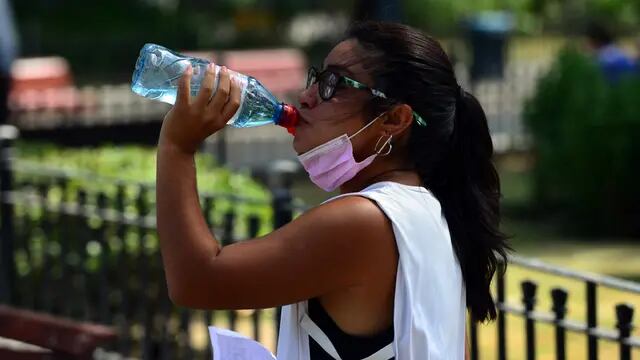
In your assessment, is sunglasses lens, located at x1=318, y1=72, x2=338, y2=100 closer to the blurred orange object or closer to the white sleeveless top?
the white sleeveless top

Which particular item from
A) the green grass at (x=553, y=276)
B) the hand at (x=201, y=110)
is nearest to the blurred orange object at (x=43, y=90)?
the green grass at (x=553, y=276)

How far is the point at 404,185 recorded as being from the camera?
7.57 feet

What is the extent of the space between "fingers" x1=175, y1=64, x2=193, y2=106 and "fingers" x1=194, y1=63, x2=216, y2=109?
0.02 m

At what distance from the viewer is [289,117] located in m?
2.33

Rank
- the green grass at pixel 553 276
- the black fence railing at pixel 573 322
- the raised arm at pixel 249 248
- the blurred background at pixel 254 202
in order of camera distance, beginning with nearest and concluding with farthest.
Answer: the raised arm at pixel 249 248 → the black fence railing at pixel 573 322 → the blurred background at pixel 254 202 → the green grass at pixel 553 276

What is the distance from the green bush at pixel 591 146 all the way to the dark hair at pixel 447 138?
25.9ft

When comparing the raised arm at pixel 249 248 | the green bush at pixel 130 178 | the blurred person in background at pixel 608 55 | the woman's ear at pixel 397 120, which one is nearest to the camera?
the raised arm at pixel 249 248

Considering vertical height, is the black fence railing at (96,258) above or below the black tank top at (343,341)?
below

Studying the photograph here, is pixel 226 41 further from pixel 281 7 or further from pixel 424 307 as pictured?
pixel 424 307

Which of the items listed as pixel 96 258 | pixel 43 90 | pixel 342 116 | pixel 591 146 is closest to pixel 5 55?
pixel 96 258

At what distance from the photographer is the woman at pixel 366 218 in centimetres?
216

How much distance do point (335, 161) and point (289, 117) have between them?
12cm

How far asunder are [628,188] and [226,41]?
17023mm

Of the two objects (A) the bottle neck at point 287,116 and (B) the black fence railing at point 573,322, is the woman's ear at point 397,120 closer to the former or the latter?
(A) the bottle neck at point 287,116
